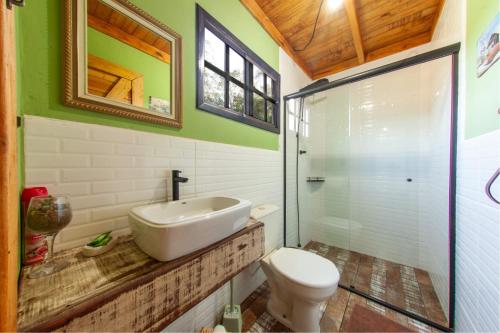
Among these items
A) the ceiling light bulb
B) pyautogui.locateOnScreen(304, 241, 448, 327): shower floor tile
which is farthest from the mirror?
pyautogui.locateOnScreen(304, 241, 448, 327): shower floor tile

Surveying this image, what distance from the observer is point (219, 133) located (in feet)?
4.14

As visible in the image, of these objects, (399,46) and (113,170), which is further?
(399,46)

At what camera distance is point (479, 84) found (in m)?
0.89

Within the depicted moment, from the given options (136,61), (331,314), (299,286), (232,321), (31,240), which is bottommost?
(331,314)

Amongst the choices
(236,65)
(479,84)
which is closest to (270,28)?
(236,65)

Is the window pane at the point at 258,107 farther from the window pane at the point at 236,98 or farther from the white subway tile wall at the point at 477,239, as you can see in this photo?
the white subway tile wall at the point at 477,239

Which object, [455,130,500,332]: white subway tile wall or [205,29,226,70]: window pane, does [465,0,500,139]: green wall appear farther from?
[205,29,226,70]: window pane

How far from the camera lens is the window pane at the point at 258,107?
1.65m

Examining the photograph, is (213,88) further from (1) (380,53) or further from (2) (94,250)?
(1) (380,53)

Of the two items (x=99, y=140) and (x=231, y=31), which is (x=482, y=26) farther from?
(x=99, y=140)

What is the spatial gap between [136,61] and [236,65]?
2.62 feet

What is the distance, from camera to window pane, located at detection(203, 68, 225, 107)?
119 cm

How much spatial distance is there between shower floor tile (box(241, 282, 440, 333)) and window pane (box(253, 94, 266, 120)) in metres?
1.59

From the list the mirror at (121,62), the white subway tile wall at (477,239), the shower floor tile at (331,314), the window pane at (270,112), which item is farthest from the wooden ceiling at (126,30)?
the shower floor tile at (331,314)
